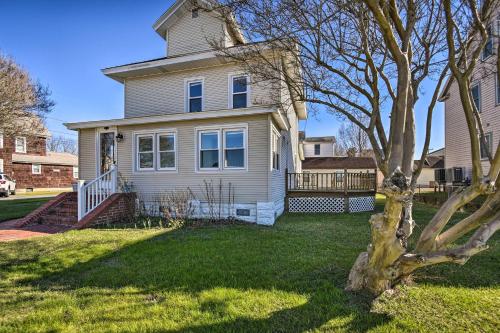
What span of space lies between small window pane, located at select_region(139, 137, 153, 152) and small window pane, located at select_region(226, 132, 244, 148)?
3.21 meters

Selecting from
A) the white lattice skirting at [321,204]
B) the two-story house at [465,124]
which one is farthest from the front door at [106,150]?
the two-story house at [465,124]

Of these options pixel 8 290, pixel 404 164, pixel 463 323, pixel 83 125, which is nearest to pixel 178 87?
pixel 83 125

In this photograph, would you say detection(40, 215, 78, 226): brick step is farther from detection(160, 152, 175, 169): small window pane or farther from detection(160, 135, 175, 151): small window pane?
detection(160, 135, 175, 151): small window pane

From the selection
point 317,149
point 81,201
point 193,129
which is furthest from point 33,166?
point 317,149

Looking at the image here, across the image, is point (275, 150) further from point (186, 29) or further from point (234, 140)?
point (186, 29)

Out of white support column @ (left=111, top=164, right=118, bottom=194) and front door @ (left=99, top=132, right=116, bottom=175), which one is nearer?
white support column @ (left=111, top=164, right=118, bottom=194)

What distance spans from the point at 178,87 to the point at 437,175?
1850 centimetres

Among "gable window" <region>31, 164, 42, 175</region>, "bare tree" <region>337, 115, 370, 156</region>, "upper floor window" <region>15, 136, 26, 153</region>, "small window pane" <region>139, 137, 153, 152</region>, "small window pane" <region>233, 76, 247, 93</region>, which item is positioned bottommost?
"gable window" <region>31, 164, 42, 175</region>

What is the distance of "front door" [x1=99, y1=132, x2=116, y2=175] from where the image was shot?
36.6 feet

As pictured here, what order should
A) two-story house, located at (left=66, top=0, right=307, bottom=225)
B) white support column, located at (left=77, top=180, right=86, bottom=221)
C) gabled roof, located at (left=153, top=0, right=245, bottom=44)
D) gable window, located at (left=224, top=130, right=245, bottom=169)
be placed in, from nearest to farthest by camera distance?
1. white support column, located at (left=77, top=180, right=86, bottom=221)
2. two-story house, located at (left=66, top=0, right=307, bottom=225)
3. gable window, located at (left=224, top=130, right=245, bottom=169)
4. gabled roof, located at (left=153, top=0, right=245, bottom=44)

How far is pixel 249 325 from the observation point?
300 cm

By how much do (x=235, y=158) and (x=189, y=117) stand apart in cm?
216

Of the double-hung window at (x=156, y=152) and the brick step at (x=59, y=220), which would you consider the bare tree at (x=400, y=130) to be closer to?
the double-hung window at (x=156, y=152)

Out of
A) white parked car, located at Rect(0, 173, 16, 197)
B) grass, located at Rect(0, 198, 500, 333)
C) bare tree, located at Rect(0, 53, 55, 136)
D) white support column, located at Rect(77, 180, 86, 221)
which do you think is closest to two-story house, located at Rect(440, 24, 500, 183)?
grass, located at Rect(0, 198, 500, 333)
